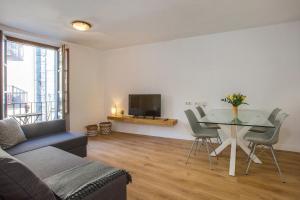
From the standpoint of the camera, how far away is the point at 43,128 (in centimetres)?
333

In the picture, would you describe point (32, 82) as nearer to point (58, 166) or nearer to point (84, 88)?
point (84, 88)

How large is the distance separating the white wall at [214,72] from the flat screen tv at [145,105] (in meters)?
0.21

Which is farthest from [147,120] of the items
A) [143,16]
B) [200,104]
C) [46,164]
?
[46,164]

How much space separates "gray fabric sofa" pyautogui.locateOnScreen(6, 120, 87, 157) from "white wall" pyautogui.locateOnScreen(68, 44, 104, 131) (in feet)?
4.79

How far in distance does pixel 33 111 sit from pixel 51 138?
10.3 ft

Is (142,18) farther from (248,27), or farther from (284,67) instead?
(284,67)

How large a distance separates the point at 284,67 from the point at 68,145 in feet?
13.7

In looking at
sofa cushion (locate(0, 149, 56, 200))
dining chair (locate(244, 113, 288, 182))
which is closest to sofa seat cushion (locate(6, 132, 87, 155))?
sofa cushion (locate(0, 149, 56, 200))

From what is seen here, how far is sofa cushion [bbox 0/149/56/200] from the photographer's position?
104cm

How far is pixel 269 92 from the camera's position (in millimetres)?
3711

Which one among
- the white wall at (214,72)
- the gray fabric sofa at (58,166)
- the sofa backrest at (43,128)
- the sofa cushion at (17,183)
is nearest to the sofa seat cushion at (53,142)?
the sofa backrest at (43,128)

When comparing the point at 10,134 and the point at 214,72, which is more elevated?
the point at 214,72

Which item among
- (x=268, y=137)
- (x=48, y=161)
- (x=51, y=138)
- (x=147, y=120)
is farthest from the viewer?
(x=147, y=120)

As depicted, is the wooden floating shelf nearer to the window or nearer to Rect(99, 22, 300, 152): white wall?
Rect(99, 22, 300, 152): white wall
